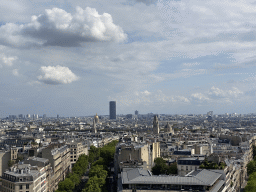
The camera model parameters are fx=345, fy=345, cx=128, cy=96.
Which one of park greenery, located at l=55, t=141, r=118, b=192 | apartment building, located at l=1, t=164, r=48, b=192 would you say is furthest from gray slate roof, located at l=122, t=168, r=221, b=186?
apartment building, located at l=1, t=164, r=48, b=192

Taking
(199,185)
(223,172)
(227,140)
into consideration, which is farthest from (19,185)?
(227,140)

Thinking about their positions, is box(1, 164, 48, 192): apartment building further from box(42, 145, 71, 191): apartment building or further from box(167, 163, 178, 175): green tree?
box(167, 163, 178, 175): green tree

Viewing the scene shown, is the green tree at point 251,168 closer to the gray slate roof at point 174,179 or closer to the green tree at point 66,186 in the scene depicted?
the gray slate roof at point 174,179

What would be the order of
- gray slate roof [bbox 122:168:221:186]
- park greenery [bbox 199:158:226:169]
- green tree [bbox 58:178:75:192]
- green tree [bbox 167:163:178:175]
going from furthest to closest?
green tree [bbox 167:163:178:175]
green tree [bbox 58:178:75:192]
park greenery [bbox 199:158:226:169]
gray slate roof [bbox 122:168:221:186]

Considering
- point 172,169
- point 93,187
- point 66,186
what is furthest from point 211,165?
point 66,186

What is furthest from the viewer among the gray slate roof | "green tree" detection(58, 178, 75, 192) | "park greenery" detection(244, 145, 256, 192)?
"green tree" detection(58, 178, 75, 192)

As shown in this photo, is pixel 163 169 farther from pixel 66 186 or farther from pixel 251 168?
pixel 251 168

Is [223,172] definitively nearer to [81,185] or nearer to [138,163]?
[138,163]

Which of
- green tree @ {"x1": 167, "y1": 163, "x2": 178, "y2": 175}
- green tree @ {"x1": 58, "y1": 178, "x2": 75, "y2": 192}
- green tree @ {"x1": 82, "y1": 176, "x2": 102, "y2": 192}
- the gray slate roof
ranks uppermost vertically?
the gray slate roof

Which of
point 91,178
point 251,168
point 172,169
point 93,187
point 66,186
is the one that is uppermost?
point 172,169

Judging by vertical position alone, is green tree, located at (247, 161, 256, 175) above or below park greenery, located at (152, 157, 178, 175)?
below

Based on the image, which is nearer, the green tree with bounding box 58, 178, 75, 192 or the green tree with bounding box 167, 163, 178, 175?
the green tree with bounding box 58, 178, 75, 192
